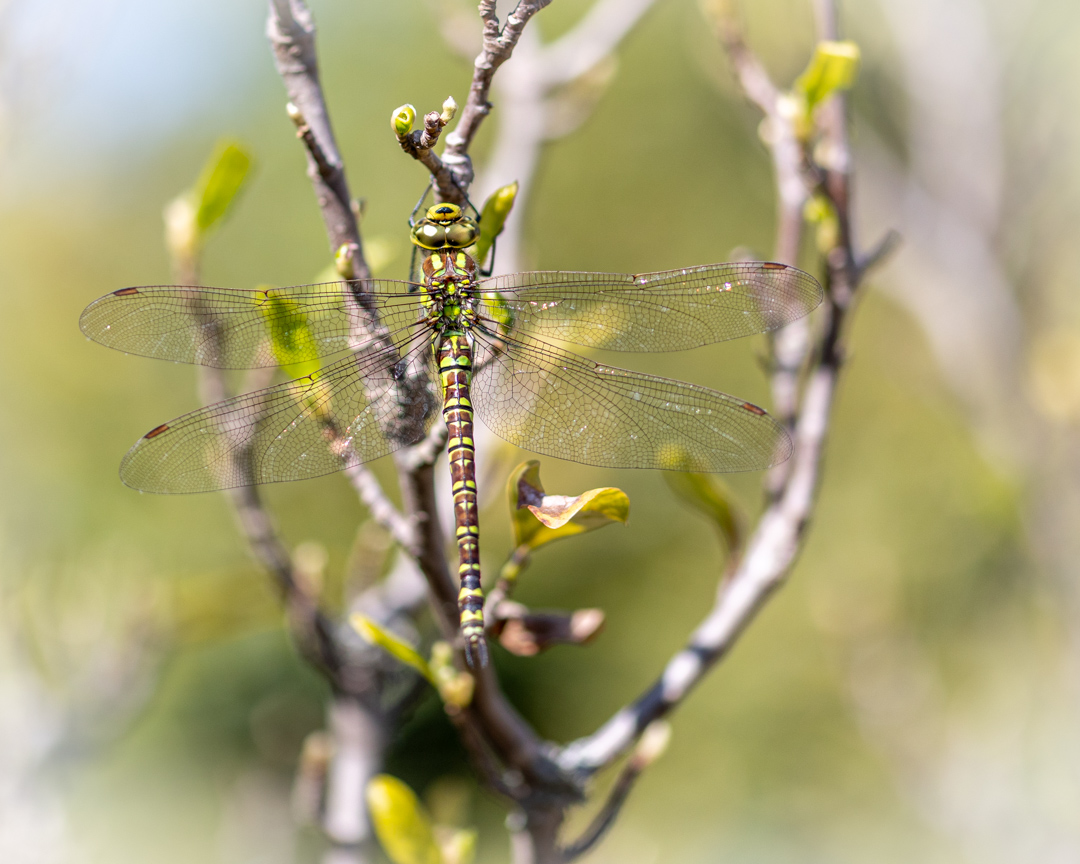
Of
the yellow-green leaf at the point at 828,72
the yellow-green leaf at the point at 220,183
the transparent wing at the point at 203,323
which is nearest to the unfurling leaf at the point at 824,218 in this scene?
the yellow-green leaf at the point at 828,72

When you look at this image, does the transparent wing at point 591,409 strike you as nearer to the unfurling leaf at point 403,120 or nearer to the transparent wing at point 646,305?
the transparent wing at point 646,305

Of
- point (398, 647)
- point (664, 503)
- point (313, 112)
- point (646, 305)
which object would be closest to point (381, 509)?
point (398, 647)

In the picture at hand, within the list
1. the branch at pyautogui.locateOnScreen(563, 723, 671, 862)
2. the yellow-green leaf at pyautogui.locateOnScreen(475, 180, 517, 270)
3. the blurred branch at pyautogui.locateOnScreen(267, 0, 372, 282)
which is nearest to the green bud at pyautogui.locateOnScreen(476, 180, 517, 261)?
the yellow-green leaf at pyautogui.locateOnScreen(475, 180, 517, 270)

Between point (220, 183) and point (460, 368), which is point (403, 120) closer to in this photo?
point (220, 183)

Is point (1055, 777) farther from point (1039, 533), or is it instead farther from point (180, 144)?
point (180, 144)

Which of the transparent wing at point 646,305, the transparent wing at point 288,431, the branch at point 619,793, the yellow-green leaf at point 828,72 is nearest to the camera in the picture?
the branch at point 619,793

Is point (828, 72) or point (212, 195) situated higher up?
point (828, 72)

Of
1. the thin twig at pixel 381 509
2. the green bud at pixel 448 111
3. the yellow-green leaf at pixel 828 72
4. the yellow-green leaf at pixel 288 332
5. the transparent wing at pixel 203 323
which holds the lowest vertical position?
the thin twig at pixel 381 509
